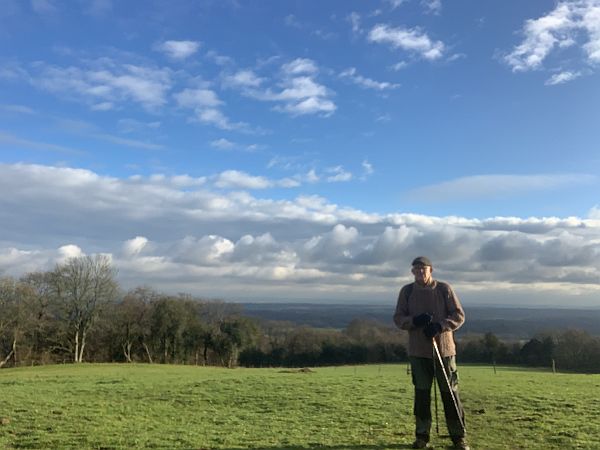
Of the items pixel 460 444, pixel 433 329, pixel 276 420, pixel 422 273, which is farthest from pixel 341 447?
pixel 422 273

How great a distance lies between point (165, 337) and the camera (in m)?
74.7

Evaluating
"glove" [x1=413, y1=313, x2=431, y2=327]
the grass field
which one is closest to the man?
"glove" [x1=413, y1=313, x2=431, y2=327]

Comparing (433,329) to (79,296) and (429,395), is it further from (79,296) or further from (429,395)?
(79,296)

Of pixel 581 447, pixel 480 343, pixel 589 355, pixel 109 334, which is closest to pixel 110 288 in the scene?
pixel 109 334

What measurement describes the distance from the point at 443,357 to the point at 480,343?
8070 cm

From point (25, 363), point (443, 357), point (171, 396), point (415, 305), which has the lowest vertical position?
point (25, 363)

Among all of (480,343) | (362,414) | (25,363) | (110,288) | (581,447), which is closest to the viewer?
(581,447)

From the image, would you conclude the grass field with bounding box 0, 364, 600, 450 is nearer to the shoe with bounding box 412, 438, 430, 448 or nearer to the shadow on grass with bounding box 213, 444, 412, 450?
the shadow on grass with bounding box 213, 444, 412, 450

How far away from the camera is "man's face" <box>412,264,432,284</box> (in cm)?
891

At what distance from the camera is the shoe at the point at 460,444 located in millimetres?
8218

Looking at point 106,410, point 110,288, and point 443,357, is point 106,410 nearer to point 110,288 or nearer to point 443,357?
point 443,357

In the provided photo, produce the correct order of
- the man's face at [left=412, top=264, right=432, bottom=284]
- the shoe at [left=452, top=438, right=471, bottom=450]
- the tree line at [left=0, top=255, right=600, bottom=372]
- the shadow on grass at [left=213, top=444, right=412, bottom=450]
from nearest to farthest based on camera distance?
the shoe at [left=452, top=438, right=471, bottom=450] < the shadow on grass at [left=213, top=444, right=412, bottom=450] < the man's face at [left=412, top=264, right=432, bottom=284] < the tree line at [left=0, top=255, right=600, bottom=372]

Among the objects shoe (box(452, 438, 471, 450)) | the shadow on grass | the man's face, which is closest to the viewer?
shoe (box(452, 438, 471, 450))

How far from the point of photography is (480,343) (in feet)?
272
